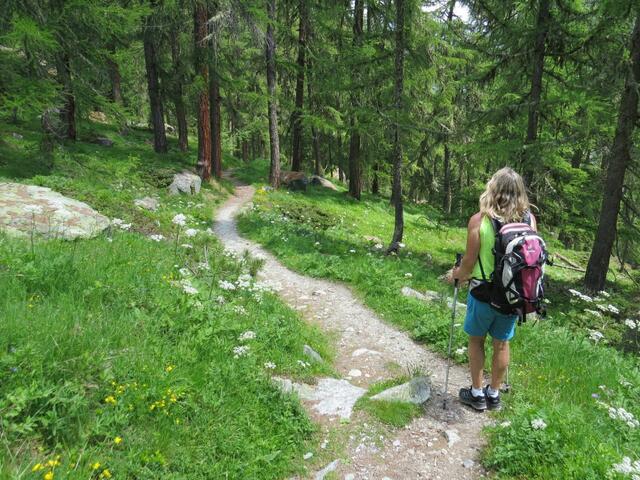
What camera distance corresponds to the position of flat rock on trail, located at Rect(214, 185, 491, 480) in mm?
3744

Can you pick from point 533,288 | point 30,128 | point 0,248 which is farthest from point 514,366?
point 30,128

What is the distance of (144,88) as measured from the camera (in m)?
36.4

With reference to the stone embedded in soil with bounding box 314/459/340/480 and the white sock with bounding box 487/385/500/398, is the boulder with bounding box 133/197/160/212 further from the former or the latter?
the white sock with bounding box 487/385/500/398

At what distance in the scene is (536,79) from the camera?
11.9 metres

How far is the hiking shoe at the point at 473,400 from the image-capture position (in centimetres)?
448

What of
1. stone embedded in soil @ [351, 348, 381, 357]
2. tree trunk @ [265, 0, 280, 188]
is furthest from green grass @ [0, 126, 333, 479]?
tree trunk @ [265, 0, 280, 188]

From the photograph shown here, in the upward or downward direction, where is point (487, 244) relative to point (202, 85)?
downward

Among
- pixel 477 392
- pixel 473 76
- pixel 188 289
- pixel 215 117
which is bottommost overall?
pixel 477 392

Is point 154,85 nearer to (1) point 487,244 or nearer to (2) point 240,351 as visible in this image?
(2) point 240,351

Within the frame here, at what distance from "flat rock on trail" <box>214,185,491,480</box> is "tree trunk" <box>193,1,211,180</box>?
10681 mm

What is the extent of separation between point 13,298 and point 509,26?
46.2 ft

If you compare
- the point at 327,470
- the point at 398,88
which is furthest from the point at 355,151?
the point at 327,470

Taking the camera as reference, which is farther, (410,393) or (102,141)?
(102,141)

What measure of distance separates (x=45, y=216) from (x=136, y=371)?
5427 millimetres
